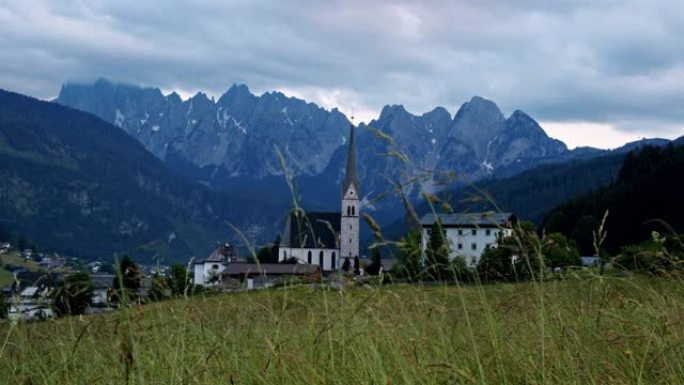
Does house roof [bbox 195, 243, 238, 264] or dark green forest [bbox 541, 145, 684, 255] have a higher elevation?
dark green forest [bbox 541, 145, 684, 255]

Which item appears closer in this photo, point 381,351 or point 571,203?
point 381,351

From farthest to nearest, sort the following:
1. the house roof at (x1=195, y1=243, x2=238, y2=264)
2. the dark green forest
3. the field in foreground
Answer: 1. the house roof at (x1=195, y1=243, x2=238, y2=264)
2. the dark green forest
3. the field in foreground

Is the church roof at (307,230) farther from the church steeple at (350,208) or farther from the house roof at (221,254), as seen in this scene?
the house roof at (221,254)

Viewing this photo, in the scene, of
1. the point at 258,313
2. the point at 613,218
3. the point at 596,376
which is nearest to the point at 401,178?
the point at 596,376

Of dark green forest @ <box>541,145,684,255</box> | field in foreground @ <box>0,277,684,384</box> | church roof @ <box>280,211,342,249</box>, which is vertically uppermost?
dark green forest @ <box>541,145,684,255</box>

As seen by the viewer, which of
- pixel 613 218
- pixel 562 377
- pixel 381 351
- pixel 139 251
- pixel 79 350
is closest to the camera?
pixel 562 377

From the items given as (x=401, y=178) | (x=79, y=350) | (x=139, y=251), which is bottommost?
(x=79, y=350)

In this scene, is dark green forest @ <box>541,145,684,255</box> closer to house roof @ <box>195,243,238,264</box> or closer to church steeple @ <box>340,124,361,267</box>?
church steeple @ <box>340,124,361,267</box>

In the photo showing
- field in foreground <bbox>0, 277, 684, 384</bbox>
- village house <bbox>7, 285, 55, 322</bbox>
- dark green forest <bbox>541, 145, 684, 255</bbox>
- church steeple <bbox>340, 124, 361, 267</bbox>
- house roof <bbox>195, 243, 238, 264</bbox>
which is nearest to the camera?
field in foreground <bbox>0, 277, 684, 384</bbox>

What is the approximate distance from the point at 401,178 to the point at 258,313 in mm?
3595

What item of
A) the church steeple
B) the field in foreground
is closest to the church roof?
the field in foreground

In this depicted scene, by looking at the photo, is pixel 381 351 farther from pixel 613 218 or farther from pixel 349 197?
pixel 349 197

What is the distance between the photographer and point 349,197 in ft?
524

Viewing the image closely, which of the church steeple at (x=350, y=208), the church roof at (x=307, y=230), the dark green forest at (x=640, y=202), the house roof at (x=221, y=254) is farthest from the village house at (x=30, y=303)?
the church steeple at (x=350, y=208)
